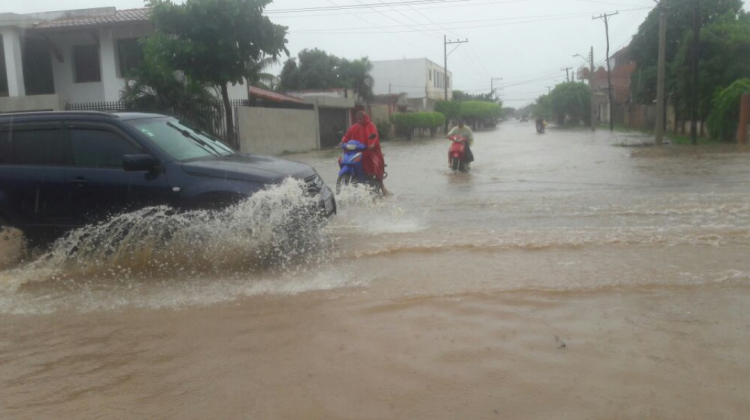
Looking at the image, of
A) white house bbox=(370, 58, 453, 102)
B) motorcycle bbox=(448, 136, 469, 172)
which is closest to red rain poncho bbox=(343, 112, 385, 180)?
motorcycle bbox=(448, 136, 469, 172)

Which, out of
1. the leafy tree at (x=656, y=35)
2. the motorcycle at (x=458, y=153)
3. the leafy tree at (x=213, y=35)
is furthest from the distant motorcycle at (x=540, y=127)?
the leafy tree at (x=213, y=35)

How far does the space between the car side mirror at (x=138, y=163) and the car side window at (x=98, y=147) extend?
0.86 ft

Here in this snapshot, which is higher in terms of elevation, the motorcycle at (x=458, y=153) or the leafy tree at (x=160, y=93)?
the leafy tree at (x=160, y=93)

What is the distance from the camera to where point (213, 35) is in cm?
1373

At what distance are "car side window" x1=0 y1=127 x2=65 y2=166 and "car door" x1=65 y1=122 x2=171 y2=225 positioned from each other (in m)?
0.15

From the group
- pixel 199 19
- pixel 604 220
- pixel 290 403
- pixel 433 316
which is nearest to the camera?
pixel 290 403

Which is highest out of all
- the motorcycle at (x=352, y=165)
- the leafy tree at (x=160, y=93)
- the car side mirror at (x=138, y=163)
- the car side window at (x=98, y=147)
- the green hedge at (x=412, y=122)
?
the leafy tree at (x=160, y=93)

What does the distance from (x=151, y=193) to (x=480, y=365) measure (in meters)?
3.85

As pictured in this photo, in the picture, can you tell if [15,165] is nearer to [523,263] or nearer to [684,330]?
[523,263]

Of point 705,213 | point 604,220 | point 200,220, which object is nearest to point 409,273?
point 200,220

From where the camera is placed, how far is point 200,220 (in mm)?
6316

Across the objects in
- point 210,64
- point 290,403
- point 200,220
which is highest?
point 210,64

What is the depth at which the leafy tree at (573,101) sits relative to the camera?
65.8 metres

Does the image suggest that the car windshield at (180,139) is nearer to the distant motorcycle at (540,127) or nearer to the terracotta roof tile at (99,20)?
the terracotta roof tile at (99,20)
